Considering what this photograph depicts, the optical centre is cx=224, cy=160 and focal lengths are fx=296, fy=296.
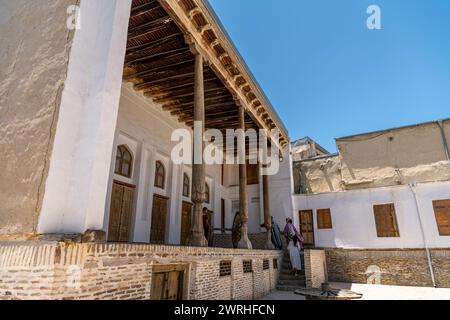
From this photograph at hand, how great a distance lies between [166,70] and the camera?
830 centimetres

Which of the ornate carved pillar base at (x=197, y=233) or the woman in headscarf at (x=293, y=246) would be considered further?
the woman in headscarf at (x=293, y=246)

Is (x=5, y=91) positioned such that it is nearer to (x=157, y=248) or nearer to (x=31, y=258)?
(x=31, y=258)

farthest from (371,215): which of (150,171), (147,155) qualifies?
(147,155)

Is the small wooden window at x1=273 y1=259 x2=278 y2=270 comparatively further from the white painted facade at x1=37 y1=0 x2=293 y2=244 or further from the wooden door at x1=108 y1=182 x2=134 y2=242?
the white painted facade at x1=37 y1=0 x2=293 y2=244

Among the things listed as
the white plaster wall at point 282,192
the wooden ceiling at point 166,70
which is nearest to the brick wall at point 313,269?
the white plaster wall at point 282,192

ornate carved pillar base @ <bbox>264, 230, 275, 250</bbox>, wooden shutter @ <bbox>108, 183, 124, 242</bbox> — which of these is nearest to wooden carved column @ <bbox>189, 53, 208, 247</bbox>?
wooden shutter @ <bbox>108, 183, 124, 242</bbox>

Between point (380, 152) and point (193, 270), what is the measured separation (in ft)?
33.2

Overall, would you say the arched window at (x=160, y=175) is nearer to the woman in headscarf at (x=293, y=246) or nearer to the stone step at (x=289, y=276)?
the woman in headscarf at (x=293, y=246)

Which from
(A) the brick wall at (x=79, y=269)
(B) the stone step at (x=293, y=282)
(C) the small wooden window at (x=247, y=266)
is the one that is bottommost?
(B) the stone step at (x=293, y=282)

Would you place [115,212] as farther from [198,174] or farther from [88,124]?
[88,124]

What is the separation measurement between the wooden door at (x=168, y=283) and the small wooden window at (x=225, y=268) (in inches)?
57.1

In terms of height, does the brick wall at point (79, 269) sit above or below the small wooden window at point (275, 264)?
above

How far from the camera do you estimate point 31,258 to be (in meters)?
2.94

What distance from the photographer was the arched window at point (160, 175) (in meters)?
9.59
